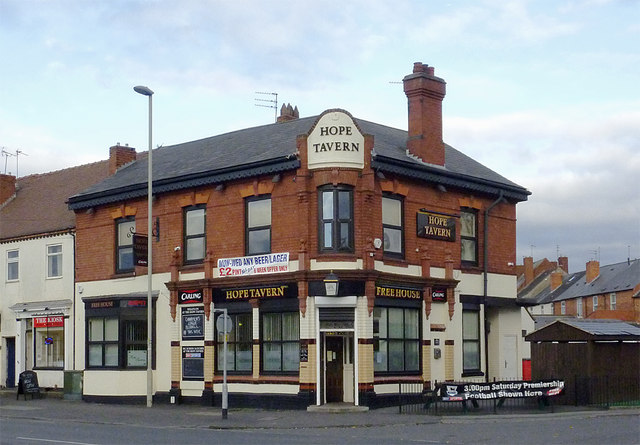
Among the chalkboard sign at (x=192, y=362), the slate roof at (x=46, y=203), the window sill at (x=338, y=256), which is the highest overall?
the slate roof at (x=46, y=203)

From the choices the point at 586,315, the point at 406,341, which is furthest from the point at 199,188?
the point at 586,315

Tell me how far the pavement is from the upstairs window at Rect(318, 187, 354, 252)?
4.93 meters

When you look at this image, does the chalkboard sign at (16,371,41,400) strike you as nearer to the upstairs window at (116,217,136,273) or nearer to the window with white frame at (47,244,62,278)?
the window with white frame at (47,244,62,278)

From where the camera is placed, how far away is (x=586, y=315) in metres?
89.7

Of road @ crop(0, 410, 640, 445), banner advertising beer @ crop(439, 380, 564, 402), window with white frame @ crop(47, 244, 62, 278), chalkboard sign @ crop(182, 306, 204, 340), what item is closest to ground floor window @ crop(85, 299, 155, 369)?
chalkboard sign @ crop(182, 306, 204, 340)

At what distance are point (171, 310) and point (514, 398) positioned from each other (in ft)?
41.2

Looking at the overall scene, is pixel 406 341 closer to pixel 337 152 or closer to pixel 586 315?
pixel 337 152

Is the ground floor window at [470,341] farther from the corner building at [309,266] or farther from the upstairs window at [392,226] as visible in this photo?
the upstairs window at [392,226]

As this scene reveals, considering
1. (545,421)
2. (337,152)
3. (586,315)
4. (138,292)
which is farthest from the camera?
(586,315)

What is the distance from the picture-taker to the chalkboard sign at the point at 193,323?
32156 mm

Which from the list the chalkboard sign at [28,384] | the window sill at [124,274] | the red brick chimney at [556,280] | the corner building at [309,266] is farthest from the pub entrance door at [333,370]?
the red brick chimney at [556,280]

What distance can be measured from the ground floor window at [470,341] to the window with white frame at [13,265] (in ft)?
63.5

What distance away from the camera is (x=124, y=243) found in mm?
35250

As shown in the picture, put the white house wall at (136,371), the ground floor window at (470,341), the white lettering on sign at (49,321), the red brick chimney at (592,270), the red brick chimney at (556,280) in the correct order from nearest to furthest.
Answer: the ground floor window at (470,341)
the white house wall at (136,371)
the white lettering on sign at (49,321)
the red brick chimney at (592,270)
the red brick chimney at (556,280)
